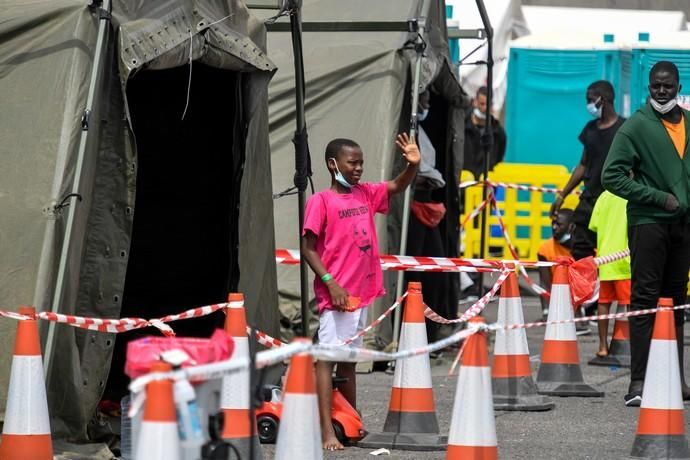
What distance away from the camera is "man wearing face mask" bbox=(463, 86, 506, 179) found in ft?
62.0

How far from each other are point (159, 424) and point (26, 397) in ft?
7.96

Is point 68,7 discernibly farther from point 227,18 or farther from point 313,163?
point 313,163

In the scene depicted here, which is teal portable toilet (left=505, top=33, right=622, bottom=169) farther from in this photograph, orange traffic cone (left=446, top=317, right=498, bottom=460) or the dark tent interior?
orange traffic cone (left=446, top=317, right=498, bottom=460)

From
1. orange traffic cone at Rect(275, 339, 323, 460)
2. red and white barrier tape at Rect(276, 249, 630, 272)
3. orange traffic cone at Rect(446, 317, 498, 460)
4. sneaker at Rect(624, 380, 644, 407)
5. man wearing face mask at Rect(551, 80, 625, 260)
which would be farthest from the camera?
man wearing face mask at Rect(551, 80, 625, 260)

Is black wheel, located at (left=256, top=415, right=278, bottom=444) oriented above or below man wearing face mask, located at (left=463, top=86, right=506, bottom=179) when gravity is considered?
below

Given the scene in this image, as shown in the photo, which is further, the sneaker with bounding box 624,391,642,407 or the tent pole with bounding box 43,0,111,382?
the sneaker with bounding box 624,391,642,407

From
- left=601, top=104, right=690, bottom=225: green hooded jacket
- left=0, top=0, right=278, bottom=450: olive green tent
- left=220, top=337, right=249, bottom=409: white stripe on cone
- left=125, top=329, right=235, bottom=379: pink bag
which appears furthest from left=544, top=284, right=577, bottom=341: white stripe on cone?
left=125, top=329, right=235, bottom=379: pink bag

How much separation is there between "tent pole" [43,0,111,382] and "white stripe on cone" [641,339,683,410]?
2.87m

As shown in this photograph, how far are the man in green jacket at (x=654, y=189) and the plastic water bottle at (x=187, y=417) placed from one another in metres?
4.93

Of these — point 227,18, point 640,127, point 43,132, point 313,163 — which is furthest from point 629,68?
point 43,132

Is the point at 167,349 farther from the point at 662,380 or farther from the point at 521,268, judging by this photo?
the point at 521,268

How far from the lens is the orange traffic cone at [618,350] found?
11422mm

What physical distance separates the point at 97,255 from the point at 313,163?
4109 mm

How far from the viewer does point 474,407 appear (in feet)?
20.8
